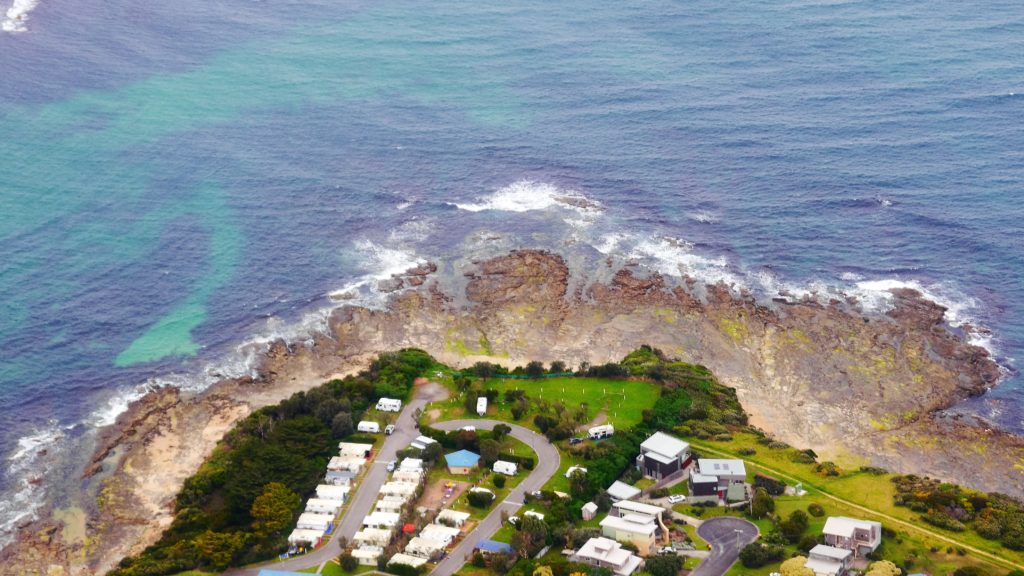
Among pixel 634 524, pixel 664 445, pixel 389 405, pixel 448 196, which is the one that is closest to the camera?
pixel 634 524

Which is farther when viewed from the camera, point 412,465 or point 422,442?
point 422,442

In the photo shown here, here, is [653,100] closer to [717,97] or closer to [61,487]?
[717,97]

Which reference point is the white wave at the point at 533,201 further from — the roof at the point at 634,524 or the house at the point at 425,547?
the house at the point at 425,547

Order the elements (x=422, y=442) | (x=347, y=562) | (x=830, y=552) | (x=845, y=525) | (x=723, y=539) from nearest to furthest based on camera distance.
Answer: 1. (x=830, y=552)
2. (x=347, y=562)
3. (x=845, y=525)
4. (x=723, y=539)
5. (x=422, y=442)

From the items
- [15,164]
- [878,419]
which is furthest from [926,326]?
[15,164]

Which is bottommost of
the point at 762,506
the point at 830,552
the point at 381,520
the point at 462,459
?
the point at 381,520

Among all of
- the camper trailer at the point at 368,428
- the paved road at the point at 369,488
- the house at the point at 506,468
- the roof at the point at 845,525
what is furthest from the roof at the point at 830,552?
the camper trailer at the point at 368,428

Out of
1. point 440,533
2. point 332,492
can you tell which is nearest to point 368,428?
Result: point 332,492

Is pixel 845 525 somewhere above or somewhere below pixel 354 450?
Answer: above

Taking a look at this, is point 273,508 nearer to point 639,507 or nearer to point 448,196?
A: point 639,507

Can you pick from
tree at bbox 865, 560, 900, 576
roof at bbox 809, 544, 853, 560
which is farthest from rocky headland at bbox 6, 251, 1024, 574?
tree at bbox 865, 560, 900, 576
